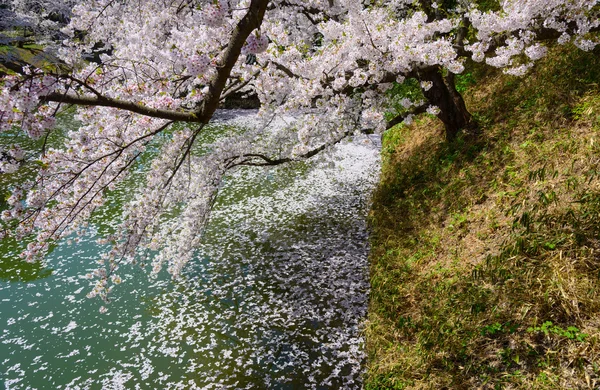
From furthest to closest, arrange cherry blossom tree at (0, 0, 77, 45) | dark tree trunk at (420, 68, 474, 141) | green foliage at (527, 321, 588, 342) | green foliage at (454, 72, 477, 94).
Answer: cherry blossom tree at (0, 0, 77, 45) → green foliage at (454, 72, 477, 94) → dark tree trunk at (420, 68, 474, 141) → green foliage at (527, 321, 588, 342)

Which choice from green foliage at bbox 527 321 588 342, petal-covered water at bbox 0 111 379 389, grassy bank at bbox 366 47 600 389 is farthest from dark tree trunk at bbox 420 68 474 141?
green foliage at bbox 527 321 588 342

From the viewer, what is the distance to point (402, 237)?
777 cm

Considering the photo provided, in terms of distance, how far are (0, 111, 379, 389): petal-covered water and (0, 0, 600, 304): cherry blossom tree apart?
934 millimetres

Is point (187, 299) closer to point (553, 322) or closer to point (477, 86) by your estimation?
point (553, 322)

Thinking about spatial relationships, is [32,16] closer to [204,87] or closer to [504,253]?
[204,87]

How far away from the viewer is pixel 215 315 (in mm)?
6617

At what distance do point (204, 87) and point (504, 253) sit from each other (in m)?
6.31

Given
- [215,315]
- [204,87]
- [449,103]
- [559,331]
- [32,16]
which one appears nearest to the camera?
[559,331]

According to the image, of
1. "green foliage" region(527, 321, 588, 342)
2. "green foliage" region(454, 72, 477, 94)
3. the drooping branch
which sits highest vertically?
"green foliage" region(454, 72, 477, 94)

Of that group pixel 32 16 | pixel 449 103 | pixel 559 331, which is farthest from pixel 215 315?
pixel 32 16

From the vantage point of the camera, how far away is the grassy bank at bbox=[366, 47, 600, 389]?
401cm

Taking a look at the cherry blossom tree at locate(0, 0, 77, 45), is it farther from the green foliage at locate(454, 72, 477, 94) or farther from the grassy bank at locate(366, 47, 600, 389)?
the grassy bank at locate(366, 47, 600, 389)

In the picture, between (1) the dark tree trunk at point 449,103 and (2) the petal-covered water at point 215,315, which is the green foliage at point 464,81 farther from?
(2) the petal-covered water at point 215,315

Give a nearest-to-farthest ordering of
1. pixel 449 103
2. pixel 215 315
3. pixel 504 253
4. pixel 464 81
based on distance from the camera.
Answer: pixel 504 253
pixel 215 315
pixel 449 103
pixel 464 81
